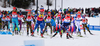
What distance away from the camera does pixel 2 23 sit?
48.2ft

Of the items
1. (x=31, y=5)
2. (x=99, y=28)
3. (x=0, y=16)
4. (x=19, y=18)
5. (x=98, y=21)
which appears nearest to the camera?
(x=19, y=18)

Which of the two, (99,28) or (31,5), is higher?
(31,5)

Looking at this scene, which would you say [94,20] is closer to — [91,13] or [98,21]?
[98,21]

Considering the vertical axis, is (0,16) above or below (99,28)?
above

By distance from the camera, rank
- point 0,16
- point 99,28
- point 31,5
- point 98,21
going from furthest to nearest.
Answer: point 31,5 → point 98,21 → point 99,28 → point 0,16

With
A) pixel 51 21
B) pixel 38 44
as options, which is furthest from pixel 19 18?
pixel 38 44

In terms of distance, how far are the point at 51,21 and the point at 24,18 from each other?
2051 mm

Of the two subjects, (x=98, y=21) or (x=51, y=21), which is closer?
(x=51, y=21)

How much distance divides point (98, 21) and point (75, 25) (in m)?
10.4

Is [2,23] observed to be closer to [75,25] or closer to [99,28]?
[75,25]

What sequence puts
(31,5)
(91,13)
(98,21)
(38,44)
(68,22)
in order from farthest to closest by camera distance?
(31,5) < (91,13) < (98,21) < (68,22) < (38,44)

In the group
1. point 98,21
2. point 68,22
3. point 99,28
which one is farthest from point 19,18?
point 98,21

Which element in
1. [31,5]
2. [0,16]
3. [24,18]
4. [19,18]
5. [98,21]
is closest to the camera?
[24,18]

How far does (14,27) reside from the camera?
1236 cm
